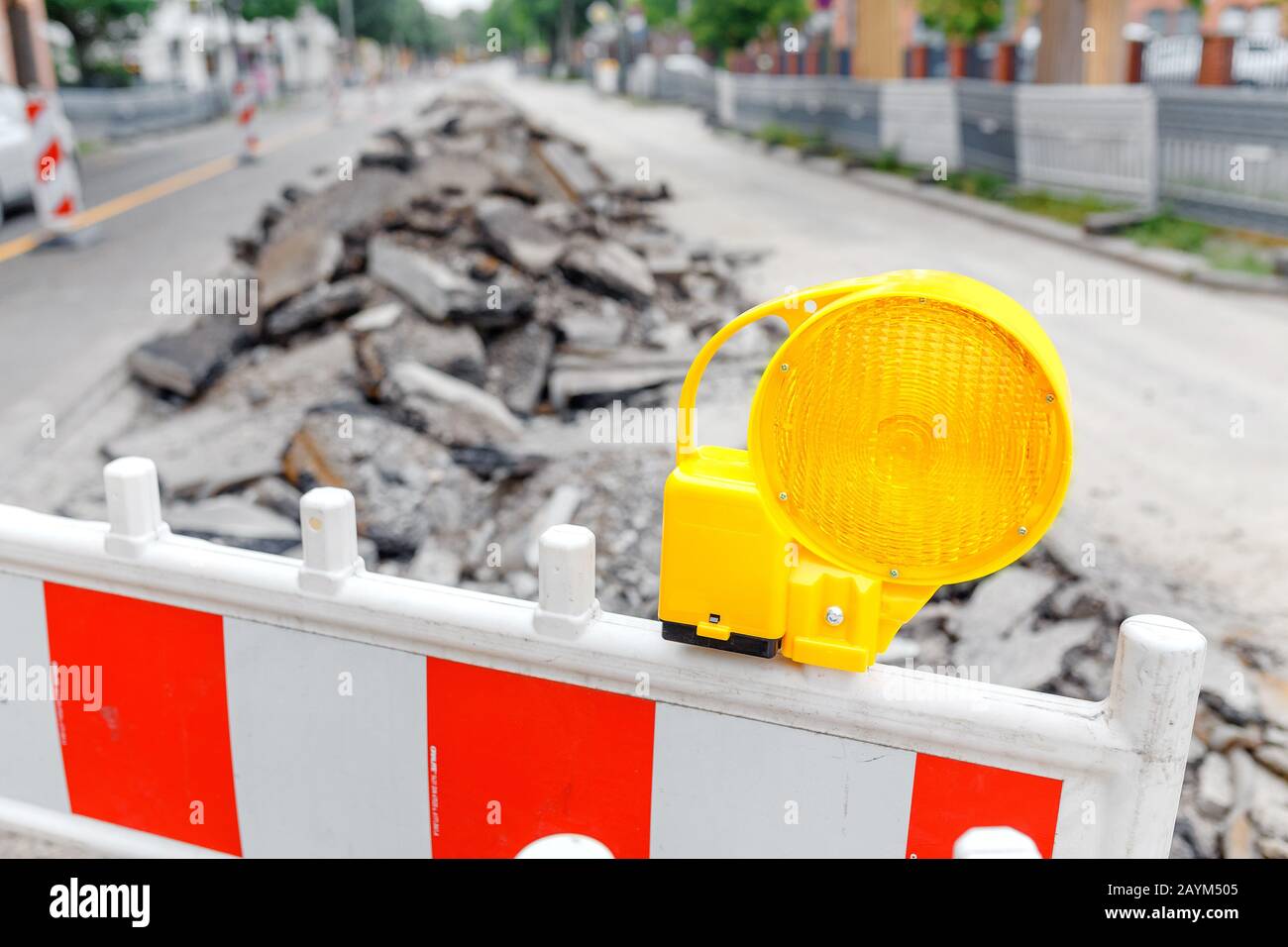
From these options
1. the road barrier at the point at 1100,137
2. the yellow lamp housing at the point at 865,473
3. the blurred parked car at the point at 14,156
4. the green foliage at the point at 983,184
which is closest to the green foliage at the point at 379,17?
the road barrier at the point at 1100,137

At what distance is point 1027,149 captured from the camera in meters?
15.5

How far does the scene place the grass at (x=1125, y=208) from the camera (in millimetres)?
10587

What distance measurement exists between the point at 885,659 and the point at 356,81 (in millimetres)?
79184

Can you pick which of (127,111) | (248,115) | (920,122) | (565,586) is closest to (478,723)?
(565,586)

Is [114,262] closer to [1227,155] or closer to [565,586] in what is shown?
[1227,155]

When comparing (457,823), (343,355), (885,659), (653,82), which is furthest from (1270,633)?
(653,82)

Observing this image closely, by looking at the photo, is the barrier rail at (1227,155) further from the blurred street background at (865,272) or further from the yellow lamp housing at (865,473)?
the yellow lamp housing at (865,473)

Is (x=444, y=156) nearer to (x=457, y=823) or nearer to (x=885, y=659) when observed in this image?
(x=885, y=659)

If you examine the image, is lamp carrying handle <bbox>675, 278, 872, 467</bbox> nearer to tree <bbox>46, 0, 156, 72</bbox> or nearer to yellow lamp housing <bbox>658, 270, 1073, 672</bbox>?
yellow lamp housing <bbox>658, 270, 1073, 672</bbox>

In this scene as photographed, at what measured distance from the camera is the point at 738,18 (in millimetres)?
40125

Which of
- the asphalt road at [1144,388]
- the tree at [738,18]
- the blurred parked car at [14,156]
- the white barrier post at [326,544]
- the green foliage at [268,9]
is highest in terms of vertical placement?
the green foliage at [268,9]

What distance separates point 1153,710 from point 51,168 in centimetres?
1281

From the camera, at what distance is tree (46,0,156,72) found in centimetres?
3184

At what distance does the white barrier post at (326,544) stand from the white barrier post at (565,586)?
0.34 m
